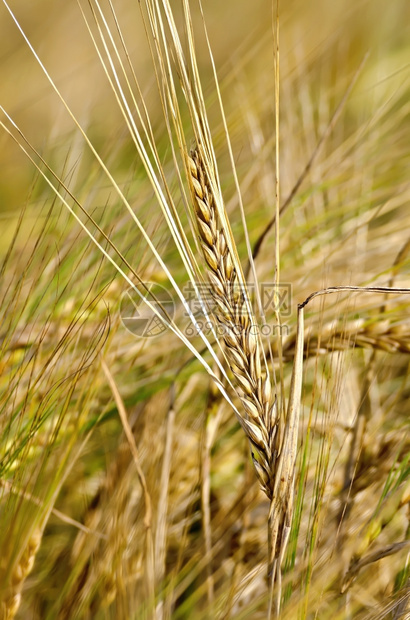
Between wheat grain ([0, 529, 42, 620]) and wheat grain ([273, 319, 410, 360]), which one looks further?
wheat grain ([273, 319, 410, 360])

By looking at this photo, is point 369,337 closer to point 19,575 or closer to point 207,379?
point 207,379

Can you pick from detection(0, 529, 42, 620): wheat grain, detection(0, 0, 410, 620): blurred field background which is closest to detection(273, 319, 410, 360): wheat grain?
detection(0, 0, 410, 620): blurred field background

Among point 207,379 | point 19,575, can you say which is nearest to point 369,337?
point 207,379

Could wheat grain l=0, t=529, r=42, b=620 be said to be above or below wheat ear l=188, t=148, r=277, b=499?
below

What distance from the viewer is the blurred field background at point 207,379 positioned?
0.43 m

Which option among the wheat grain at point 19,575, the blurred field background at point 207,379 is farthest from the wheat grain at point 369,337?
the wheat grain at point 19,575

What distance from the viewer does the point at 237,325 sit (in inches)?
13.7

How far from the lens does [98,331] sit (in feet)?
1.49

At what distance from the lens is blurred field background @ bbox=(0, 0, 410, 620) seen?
0.43 m

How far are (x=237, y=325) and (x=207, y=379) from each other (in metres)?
0.32

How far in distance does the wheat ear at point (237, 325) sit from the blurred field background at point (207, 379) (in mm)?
44

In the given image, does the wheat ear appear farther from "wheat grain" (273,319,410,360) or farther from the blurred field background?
"wheat grain" (273,319,410,360)

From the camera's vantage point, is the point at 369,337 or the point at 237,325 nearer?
the point at 237,325

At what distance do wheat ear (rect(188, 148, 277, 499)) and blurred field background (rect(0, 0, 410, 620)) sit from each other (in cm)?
Result: 4
